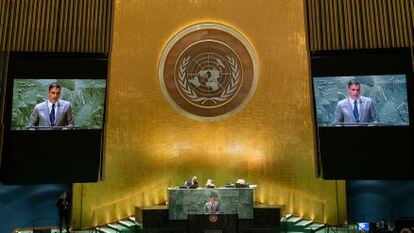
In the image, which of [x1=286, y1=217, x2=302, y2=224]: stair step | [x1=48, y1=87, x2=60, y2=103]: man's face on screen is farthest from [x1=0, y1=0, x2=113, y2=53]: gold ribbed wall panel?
[x1=286, y1=217, x2=302, y2=224]: stair step

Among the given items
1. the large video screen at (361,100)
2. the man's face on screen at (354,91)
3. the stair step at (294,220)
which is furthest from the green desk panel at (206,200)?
the man's face on screen at (354,91)

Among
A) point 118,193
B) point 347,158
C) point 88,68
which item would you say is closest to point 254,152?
point 347,158

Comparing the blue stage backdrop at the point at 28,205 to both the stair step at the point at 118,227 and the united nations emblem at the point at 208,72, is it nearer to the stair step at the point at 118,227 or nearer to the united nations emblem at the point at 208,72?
the stair step at the point at 118,227

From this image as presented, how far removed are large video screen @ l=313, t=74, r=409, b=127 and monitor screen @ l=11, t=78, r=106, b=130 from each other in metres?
5.55

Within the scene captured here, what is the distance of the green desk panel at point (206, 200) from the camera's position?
9812 mm

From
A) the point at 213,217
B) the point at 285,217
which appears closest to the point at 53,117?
the point at 213,217

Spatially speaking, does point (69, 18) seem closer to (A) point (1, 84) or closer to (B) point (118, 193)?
(A) point (1, 84)

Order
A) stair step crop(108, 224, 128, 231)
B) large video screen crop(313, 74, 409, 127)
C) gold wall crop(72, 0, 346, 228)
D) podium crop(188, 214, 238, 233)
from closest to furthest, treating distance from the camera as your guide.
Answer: podium crop(188, 214, 238, 233)
large video screen crop(313, 74, 409, 127)
stair step crop(108, 224, 128, 231)
gold wall crop(72, 0, 346, 228)

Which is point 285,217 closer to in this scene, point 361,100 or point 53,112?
point 361,100

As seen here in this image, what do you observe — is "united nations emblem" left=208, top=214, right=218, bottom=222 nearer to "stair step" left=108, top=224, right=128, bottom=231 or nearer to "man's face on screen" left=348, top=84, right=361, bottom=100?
"stair step" left=108, top=224, right=128, bottom=231

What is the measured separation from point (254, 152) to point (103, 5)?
5776mm

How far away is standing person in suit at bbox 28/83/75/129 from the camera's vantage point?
33.2 feet

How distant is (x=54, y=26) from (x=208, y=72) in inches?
172

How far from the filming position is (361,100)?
1010cm
